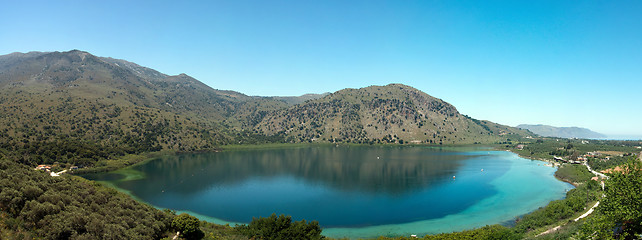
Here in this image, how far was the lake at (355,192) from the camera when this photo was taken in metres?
66.5

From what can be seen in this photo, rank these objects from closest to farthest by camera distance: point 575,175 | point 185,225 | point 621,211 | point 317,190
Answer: point 621,211 < point 185,225 < point 317,190 < point 575,175

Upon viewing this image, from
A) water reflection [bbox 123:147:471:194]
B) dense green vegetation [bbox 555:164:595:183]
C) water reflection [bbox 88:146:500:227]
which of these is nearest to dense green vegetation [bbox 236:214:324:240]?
water reflection [bbox 88:146:500:227]

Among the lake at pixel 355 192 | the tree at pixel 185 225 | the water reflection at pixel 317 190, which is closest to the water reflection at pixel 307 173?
the water reflection at pixel 317 190

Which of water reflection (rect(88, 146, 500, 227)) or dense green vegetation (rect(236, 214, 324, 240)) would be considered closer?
dense green vegetation (rect(236, 214, 324, 240))

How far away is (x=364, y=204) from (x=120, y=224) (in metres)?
60.0

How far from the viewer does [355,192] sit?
92312mm

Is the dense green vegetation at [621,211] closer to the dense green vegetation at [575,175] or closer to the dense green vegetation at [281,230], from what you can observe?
the dense green vegetation at [281,230]

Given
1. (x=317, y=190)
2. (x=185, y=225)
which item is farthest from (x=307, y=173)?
(x=185, y=225)

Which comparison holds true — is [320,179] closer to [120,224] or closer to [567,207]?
[567,207]

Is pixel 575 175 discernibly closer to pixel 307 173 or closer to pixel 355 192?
pixel 355 192

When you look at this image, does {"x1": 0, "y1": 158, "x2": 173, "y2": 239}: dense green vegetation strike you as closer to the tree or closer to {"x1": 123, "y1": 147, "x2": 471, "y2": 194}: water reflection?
→ the tree

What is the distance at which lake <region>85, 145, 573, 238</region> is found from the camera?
218 ft

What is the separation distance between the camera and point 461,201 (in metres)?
82.9

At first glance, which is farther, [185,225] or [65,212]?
[185,225]
